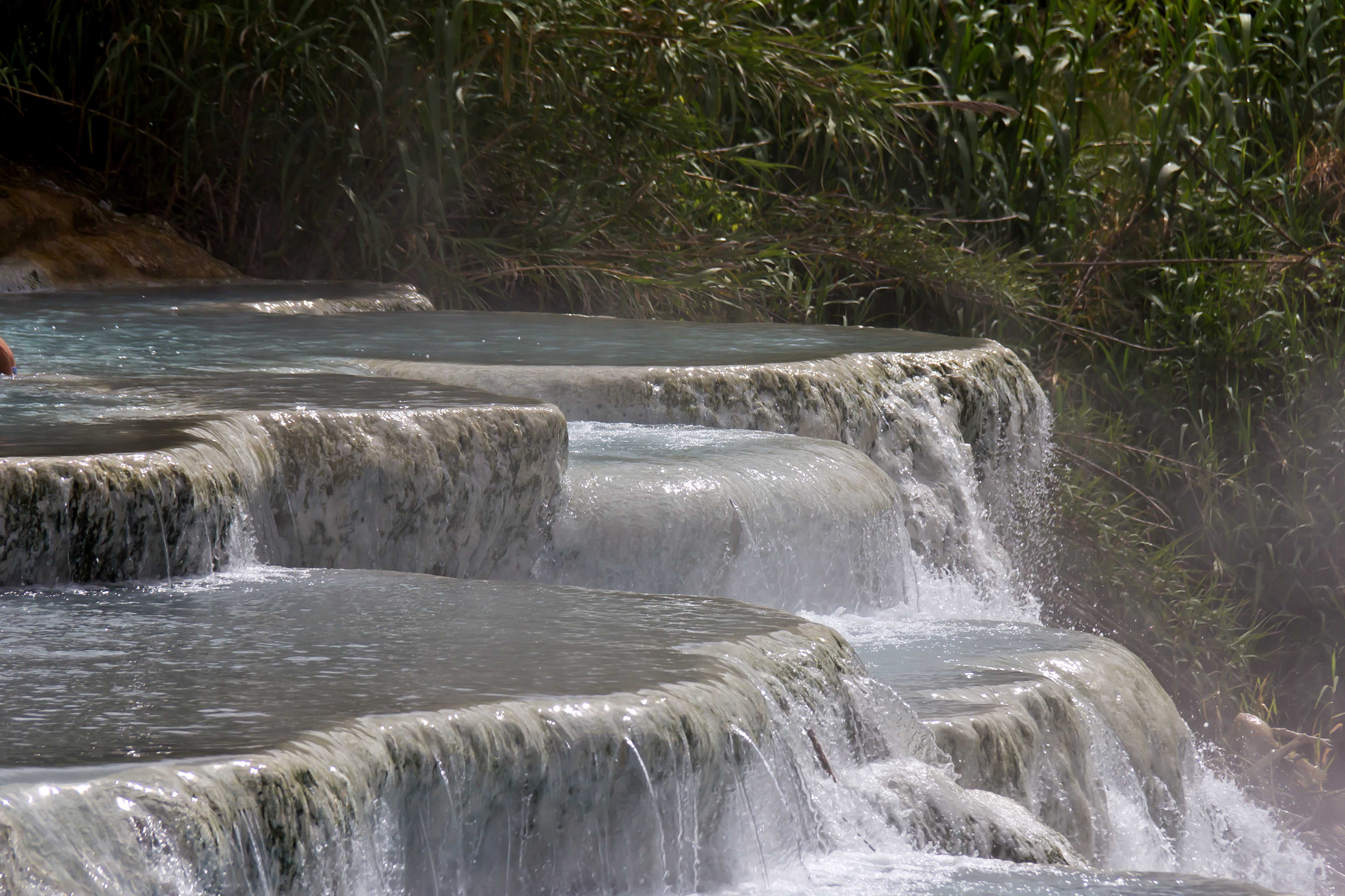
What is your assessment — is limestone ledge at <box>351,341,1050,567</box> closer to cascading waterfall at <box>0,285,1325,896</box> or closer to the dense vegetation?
cascading waterfall at <box>0,285,1325,896</box>

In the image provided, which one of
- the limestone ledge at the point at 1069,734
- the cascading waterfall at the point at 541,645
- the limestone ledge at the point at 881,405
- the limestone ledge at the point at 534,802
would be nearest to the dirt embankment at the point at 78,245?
the cascading waterfall at the point at 541,645

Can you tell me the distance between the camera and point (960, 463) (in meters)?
5.29

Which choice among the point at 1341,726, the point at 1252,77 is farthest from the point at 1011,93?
the point at 1341,726

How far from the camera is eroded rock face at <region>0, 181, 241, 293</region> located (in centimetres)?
647

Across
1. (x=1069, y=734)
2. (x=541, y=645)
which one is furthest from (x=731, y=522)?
(x=541, y=645)

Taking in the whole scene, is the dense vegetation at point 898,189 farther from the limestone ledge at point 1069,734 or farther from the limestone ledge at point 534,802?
the limestone ledge at point 534,802

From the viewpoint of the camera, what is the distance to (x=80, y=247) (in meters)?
6.65

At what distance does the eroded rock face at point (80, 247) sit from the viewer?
6.47m

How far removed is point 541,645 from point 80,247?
472 centimetres

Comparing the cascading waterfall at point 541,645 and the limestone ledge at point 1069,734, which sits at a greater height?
the cascading waterfall at point 541,645

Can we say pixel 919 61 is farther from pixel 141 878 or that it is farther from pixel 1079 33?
pixel 141 878

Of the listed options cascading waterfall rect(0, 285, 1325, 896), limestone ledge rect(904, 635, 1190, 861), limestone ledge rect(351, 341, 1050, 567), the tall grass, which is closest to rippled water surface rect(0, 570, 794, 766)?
cascading waterfall rect(0, 285, 1325, 896)

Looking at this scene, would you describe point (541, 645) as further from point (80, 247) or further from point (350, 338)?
point (80, 247)

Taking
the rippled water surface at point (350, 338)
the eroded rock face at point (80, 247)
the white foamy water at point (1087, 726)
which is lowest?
the white foamy water at point (1087, 726)
